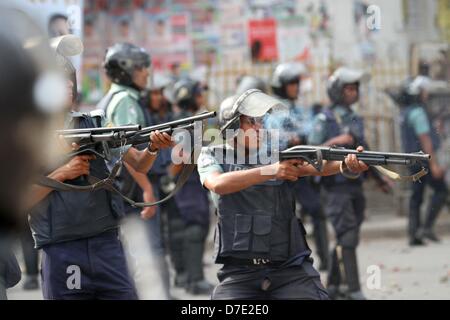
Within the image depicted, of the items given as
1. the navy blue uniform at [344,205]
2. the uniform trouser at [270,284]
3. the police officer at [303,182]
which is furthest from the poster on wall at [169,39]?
the uniform trouser at [270,284]

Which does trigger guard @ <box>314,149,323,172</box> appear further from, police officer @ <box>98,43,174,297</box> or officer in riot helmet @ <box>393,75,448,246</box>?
officer in riot helmet @ <box>393,75,448,246</box>

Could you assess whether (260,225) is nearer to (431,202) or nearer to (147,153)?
(147,153)

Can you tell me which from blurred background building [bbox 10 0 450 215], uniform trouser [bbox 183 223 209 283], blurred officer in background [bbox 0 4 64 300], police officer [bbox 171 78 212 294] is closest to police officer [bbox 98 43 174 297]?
police officer [bbox 171 78 212 294]

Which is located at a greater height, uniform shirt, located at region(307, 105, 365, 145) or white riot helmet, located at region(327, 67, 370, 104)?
white riot helmet, located at region(327, 67, 370, 104)

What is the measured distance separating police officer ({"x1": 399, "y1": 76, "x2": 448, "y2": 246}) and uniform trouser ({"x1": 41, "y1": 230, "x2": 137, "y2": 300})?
642 cm

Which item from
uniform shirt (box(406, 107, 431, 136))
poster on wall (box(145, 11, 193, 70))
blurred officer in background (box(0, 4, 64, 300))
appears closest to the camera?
blurred officer in background (box(0, 4, 64, 300))

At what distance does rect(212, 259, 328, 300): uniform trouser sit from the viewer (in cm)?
447

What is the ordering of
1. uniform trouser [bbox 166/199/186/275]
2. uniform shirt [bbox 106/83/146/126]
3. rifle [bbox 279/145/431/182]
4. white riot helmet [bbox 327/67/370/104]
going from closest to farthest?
rifle [bbox 279/145/431/182] < uniform shirt [bbox 106/83/146/126] < white riot helmet [bbox 327/67/370/104] < uniform trouser [bbox 166/199/186/275]

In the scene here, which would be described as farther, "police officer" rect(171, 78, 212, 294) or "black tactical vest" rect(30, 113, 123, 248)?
"police officer" rect(171, 78, 212, 294)

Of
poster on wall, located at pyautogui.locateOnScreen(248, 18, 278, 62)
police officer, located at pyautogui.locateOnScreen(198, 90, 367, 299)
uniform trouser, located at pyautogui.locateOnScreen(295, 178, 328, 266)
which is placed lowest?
uniform trouser, located at pyautogui.locateOnScreen(295, 178, 328, 266)

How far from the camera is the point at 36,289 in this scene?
8.90 metres

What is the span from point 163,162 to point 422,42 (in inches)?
317
